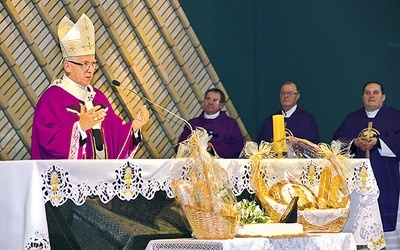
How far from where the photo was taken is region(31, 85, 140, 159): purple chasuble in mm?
4008

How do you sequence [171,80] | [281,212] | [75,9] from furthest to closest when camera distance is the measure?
[171,80], [75,9], [281,212]

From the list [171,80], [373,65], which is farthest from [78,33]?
[373,65]

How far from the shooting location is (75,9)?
240 inches

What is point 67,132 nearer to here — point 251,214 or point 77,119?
point 77,119

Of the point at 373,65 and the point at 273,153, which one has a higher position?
the point at 373,65

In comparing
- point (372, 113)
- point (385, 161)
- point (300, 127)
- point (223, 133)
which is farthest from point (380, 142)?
point (223, 133)

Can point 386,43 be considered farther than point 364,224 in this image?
Yes

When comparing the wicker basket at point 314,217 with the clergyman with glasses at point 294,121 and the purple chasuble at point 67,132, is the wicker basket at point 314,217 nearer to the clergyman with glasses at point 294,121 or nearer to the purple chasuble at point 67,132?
the purple chasuble at point 67,132

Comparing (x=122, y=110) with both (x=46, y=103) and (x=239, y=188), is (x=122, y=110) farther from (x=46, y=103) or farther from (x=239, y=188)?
(x=239, y=188)

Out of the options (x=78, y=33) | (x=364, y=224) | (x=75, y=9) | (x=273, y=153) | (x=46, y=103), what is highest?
(x=75, y=9)

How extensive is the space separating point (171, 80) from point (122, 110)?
474mm

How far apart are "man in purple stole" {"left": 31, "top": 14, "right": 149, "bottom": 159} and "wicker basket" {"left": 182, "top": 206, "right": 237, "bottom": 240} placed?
89 cm

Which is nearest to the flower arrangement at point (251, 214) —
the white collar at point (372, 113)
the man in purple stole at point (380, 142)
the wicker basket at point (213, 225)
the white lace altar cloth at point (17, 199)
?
the wicker basket at point (213, 225)

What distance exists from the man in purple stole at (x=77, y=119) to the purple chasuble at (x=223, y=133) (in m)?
1.85
